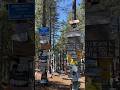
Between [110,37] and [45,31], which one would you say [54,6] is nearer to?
[45,31]

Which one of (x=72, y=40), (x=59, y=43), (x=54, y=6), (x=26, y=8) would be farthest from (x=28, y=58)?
(x=59, y=43)

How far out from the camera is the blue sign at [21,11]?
44.9ft

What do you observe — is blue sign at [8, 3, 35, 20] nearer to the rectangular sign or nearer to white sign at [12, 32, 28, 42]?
white sign at [12, 32, 28, 42]

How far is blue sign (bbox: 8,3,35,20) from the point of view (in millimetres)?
13680

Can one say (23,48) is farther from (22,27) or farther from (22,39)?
(22,27)

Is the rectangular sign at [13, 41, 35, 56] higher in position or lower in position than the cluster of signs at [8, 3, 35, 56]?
lower

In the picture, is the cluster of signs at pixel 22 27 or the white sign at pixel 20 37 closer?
the cluster of signs at pixel 22 27

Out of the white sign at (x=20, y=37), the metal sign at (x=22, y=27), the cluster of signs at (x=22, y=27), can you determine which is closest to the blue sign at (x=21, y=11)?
the cluster of signs at (x=22, y=27)

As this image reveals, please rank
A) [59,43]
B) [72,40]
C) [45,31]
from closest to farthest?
[72,40] < [45,31] < [59,43]

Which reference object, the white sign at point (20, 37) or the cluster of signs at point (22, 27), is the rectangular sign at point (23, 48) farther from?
the white sign at point (20, 37)

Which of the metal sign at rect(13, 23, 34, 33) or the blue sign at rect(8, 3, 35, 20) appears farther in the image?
the metal sign at rect(13, 23, 34, 33)

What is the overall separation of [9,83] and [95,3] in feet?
11.5

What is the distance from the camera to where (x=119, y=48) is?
13.7 metres

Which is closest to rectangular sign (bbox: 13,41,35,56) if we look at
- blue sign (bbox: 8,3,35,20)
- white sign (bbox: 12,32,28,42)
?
white sign (bbox: 12,32,28,42)
